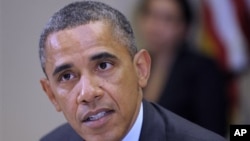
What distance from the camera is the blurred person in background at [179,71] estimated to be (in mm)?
3674

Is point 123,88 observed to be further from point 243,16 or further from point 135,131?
point 243,16

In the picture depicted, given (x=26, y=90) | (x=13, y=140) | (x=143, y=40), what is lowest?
(x=13, y=140)

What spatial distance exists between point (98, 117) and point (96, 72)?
13cm

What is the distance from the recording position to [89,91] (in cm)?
185

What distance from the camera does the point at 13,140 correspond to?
4281 millimetres

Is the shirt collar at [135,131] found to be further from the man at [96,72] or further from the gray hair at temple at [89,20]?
the gray hair at temple at [89,20]

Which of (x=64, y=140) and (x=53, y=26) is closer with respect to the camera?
(x=53, y=26)

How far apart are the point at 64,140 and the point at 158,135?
16.7 inches

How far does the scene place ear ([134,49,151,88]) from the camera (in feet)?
Answer: 6.73

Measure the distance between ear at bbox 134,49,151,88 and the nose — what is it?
0.21 metres

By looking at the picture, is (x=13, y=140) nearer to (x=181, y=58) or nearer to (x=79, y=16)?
(x=181, y=58)

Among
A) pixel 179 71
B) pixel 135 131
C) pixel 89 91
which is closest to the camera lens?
pixel 89 91

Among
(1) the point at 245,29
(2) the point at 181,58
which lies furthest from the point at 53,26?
(1) the point at 245,29

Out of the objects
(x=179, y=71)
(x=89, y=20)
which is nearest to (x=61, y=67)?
(x=89, y=20)
